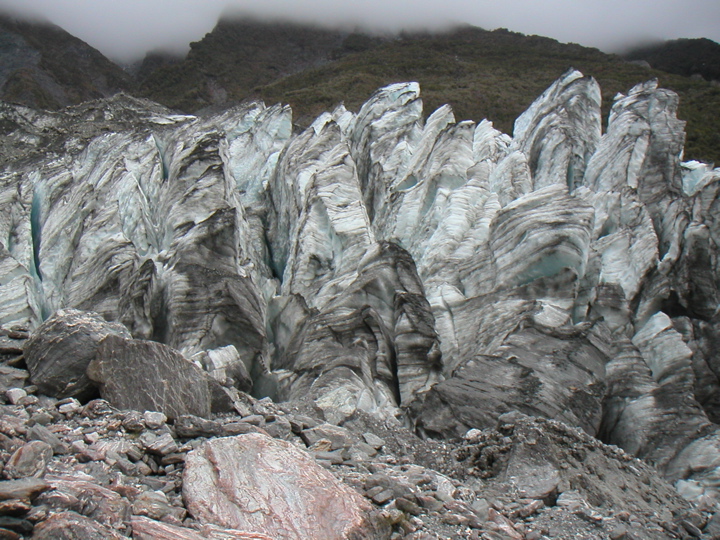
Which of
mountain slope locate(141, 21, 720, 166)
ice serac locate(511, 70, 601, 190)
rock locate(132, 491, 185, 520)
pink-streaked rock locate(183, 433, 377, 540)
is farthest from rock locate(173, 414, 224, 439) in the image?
mountain slope locate(141, 21, 720, 166)

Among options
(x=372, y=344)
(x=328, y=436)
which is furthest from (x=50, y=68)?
(x=328, y=436)

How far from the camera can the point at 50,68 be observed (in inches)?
2997

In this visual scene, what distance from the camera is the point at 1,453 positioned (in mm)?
5426

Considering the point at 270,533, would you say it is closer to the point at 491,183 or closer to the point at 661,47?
the point at 491,183

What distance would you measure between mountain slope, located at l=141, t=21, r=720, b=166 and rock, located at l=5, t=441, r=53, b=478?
4246cm

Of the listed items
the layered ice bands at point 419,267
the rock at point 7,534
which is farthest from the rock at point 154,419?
the rock at point 7,534

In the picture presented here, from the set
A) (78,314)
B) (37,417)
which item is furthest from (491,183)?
(37,417)

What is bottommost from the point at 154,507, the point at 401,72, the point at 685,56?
the point at 154,507

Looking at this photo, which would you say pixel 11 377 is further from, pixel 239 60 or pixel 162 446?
pixel 239 60

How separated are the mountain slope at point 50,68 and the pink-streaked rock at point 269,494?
6606cm

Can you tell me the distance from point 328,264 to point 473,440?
39.4ft

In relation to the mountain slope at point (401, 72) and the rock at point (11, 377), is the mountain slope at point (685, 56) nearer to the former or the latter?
the mountain slope at point (401, 72)

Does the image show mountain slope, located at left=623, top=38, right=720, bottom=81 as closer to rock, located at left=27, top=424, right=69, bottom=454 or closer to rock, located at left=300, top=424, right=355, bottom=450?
rock, located at left=300, top=424, right=355, bottom=450

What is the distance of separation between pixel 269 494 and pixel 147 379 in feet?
11.0
